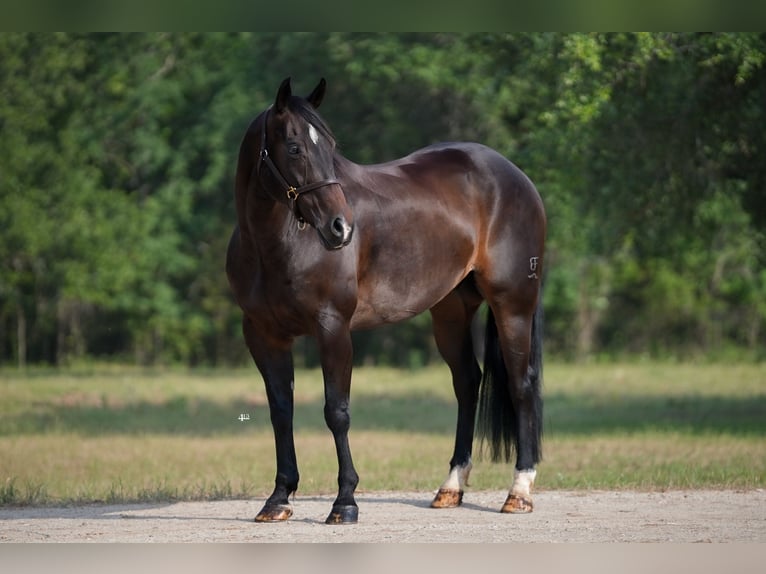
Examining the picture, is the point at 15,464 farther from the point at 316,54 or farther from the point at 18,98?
the point at 18,98

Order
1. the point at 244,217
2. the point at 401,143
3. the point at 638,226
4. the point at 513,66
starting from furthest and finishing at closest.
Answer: the point at 401,143 → the point at 513,66 → the point at 638,226 → the point at 244,217

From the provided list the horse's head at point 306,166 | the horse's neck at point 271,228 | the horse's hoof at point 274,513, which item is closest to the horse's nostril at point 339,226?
the horse's head at point 306,166

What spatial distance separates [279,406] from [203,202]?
2225 centimetres

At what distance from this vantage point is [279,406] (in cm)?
755

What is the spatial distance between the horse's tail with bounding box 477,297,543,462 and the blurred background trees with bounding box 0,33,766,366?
11.3 metres

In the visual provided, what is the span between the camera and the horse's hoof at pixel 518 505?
8.01m

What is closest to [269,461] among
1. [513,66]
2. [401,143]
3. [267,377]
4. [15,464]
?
[15,464]

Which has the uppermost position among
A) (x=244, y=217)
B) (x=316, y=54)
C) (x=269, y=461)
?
(x=316, y=54)

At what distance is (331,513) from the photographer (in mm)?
7344

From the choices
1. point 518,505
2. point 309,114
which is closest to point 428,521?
point 518,505

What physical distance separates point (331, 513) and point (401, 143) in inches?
693

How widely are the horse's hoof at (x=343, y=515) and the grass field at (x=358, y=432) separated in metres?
1.84

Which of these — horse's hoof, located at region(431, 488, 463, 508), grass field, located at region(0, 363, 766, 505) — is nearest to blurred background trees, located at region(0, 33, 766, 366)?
grass field, located at region(0, 363, 766, 505)

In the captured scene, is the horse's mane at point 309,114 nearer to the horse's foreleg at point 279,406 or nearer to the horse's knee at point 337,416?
the horse's foreleg at point 279,406
